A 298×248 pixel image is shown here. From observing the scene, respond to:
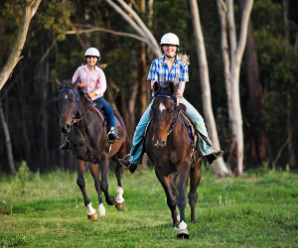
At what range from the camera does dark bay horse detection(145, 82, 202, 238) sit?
29.9ft

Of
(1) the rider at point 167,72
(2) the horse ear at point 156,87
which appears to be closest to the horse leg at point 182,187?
(1) the rider at point 167,72

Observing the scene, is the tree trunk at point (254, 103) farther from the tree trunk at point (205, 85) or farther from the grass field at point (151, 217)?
the grass field at point (151, 217)

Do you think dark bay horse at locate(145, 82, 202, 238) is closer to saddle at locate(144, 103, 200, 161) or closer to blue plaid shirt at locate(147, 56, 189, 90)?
saddle at locate(144, 103, 200, 161)

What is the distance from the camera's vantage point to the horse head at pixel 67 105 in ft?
39.1

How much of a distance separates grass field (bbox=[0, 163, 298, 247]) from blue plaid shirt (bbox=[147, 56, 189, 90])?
2664 mm

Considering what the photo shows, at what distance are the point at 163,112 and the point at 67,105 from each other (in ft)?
11.8

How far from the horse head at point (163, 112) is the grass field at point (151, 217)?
1637mm

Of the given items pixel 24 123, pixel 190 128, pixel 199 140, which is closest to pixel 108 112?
pixel 199 140

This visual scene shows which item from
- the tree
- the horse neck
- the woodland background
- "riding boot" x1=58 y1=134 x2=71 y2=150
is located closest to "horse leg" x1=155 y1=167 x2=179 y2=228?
the horse neck

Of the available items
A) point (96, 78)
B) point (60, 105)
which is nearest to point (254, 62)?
point (96, 78)

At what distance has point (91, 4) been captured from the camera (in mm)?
25562

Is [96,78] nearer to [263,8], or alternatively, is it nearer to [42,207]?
[42,207]

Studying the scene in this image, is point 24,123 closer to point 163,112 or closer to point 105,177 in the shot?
point 105,177

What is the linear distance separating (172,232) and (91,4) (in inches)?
701
